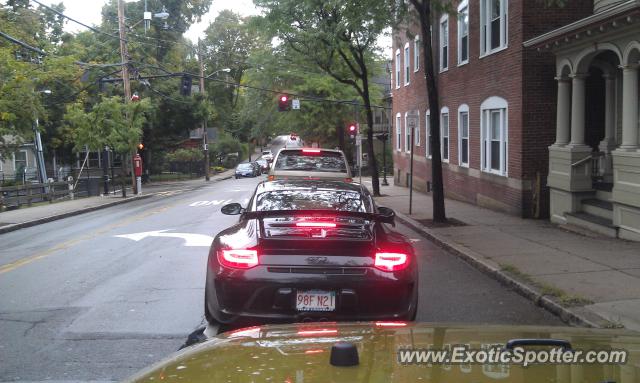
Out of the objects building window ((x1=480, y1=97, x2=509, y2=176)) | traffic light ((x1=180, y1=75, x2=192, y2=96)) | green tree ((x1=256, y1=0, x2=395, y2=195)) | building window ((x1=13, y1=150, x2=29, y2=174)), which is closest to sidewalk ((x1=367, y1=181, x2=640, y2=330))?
building window ((x1=480, y1=97, x2=509, y2=176))

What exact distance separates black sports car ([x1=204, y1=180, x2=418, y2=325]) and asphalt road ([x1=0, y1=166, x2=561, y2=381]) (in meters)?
1.09

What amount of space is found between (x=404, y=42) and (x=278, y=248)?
2687 cm

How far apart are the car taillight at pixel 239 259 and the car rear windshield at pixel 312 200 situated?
964mm

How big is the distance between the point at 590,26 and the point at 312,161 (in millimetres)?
6460

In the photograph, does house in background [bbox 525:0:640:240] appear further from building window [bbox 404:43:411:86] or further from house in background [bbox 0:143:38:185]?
house in background [bbox 0:143:38:185]

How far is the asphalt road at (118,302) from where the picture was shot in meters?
5.77

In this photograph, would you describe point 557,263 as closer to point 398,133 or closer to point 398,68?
point 398,68

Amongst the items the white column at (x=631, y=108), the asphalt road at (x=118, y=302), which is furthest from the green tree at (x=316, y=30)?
the asphalt road at (x=118, y=302)

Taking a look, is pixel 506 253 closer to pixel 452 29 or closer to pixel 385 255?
pixel 385 255

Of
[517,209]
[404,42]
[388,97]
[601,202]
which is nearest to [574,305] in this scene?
[601,202]

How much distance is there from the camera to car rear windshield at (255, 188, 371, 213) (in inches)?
250

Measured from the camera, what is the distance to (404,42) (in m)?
30.7

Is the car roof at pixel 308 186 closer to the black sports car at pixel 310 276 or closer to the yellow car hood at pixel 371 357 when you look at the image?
the black sports car at pixel 310 276

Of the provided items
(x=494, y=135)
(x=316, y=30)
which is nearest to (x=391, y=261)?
(x=494, y=135)
